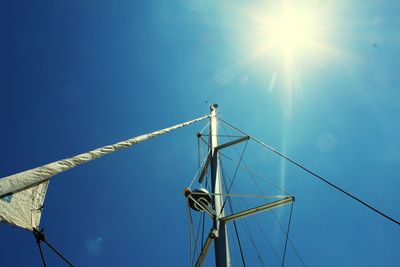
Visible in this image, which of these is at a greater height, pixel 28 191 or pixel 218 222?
pixel 218 222

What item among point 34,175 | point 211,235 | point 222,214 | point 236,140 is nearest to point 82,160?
point 34,175

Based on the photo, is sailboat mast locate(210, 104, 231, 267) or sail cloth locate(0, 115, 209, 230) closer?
sail cloth locate(0, 115, 209, 230)

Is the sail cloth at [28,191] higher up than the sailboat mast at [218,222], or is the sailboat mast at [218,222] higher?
the sailboat mast at [218,222]

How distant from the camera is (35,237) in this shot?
4.21 meters

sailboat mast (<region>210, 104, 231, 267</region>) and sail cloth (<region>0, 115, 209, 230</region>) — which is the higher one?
sailboat mast (<region>210, 104, 231, 267</region>)

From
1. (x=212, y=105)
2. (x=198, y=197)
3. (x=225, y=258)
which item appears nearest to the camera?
(x=225, y=258)

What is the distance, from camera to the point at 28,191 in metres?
4.18

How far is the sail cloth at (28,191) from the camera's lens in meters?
3.32

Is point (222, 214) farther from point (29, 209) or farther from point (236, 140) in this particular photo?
point (29, 209)

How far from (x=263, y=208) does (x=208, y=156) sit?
152 inches

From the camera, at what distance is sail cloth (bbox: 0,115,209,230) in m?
3.32

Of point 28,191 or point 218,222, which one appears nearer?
point 28,191

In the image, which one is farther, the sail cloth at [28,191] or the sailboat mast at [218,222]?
the sailboat mast at [218,222]

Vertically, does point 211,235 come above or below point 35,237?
above
